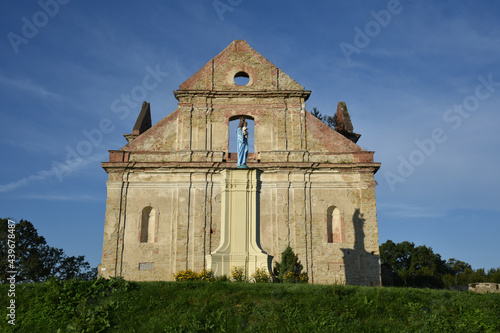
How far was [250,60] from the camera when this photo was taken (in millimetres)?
21641

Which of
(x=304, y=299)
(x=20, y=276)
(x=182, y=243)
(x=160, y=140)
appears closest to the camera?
(x=304, y=299)

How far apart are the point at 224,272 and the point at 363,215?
901 cm

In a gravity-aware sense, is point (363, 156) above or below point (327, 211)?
above

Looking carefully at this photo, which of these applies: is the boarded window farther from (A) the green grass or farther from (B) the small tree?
(A) the green grass

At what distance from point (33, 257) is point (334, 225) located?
20492 millimetres

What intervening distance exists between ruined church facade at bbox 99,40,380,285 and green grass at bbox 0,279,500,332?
26.5ft

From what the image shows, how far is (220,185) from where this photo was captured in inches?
719

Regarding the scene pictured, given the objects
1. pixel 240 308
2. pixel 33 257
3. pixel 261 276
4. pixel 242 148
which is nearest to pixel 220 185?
pixel 242 148

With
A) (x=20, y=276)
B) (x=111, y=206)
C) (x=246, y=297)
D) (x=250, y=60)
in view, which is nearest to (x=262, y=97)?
(x=250, y=60)

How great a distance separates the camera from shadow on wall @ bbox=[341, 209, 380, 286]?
59.9 feet

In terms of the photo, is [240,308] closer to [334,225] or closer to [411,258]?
[334,225]

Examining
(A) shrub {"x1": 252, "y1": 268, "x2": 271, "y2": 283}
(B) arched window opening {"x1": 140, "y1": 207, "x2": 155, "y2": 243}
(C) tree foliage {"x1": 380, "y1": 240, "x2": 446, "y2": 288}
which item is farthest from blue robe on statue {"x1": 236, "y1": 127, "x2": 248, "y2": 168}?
(C) tree foliage {"x1": 380, "y1": 240, "x2": 446, "y2": 288}

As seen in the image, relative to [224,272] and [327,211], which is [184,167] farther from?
[224,272]

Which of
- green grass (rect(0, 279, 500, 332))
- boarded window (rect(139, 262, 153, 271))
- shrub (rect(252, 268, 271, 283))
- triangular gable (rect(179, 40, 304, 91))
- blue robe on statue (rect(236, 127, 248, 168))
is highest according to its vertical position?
triangular gable (rect(179, 40, 304, 91))
